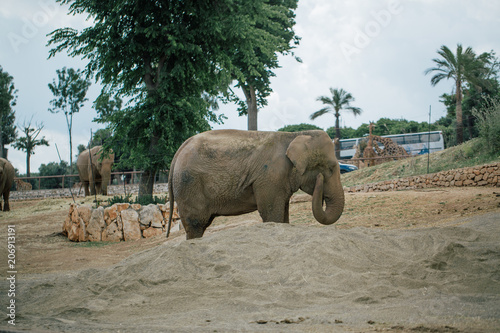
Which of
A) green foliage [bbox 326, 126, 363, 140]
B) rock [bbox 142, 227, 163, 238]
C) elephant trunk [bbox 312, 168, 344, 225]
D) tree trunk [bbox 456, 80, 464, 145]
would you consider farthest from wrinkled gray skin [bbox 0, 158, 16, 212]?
green foliage [bbox 326, 126, 363, 140]

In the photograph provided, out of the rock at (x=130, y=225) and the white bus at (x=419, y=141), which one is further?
the white bus at (x=419, y=141)

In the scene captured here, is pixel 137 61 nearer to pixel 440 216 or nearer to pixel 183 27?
pixel 183 27

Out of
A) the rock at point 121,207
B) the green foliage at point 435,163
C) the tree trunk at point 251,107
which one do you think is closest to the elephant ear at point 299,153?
the rock at point 121,207

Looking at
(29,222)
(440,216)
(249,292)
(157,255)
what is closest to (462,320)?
(249,292)

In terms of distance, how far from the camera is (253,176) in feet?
24.9

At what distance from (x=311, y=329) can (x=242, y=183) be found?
4281 millimetres

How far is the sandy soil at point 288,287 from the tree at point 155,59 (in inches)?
359

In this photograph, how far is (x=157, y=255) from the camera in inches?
227

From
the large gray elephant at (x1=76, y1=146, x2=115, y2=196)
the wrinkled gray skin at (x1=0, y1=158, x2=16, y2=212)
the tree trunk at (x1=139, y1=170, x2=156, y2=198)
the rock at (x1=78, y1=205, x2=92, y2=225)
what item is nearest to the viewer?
the rock at (x1=78, y1=205, x2=92, y2=225)

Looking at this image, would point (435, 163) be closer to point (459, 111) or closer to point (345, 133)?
point (459, 111)

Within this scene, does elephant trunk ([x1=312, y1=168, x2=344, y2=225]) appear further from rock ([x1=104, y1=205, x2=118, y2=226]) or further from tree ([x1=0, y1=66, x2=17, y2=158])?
tree ([x1=0, y1=66, x2=17, y2=158])

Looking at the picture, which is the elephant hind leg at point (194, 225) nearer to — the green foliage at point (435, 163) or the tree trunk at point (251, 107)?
the green foliage at point (435, 163)

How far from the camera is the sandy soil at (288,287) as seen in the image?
3.77m

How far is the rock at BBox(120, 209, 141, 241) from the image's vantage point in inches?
497
